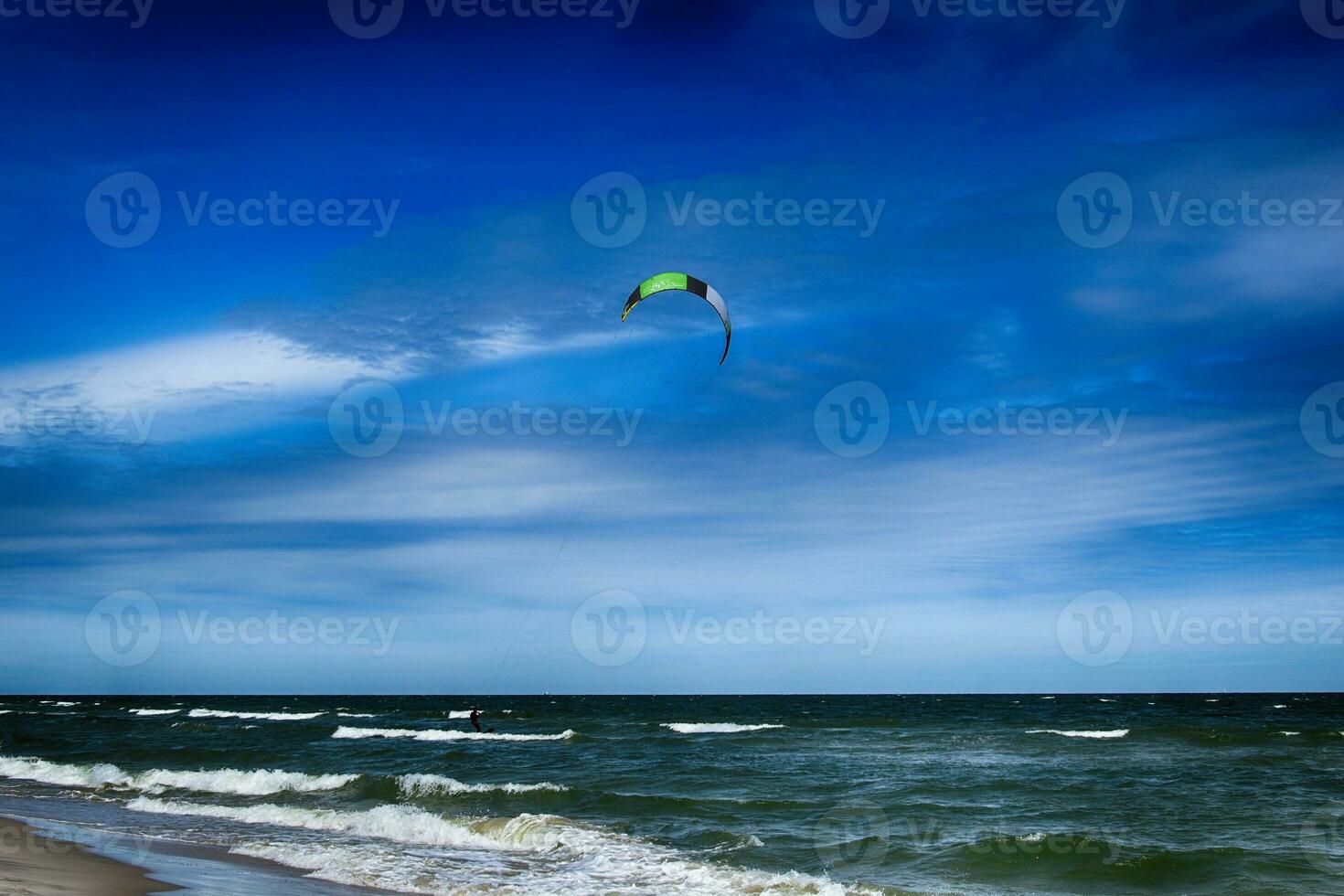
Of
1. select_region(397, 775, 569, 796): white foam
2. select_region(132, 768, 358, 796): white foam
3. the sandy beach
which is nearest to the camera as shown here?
the sandy beach

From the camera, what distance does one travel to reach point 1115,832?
15.4m

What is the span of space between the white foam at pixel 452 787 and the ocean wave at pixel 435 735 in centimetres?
1569

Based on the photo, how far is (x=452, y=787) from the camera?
20953 mm

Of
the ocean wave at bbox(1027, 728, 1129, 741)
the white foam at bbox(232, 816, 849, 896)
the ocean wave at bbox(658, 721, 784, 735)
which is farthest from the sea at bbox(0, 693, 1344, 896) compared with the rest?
the ocean wave at bbox(658, 721, 784, 735)

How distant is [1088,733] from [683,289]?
30.3 metres

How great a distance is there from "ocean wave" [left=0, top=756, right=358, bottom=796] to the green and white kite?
1308cm

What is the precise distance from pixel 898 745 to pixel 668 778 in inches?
502

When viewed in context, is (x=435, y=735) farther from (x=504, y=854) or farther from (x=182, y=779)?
(x=504, y=854)

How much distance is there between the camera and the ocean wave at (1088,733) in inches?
1469

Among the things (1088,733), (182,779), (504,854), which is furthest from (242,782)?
(1088,733)

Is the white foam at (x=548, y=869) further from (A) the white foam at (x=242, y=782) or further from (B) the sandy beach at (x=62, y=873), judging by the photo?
(A) the white foam at (x=242, y=782)
